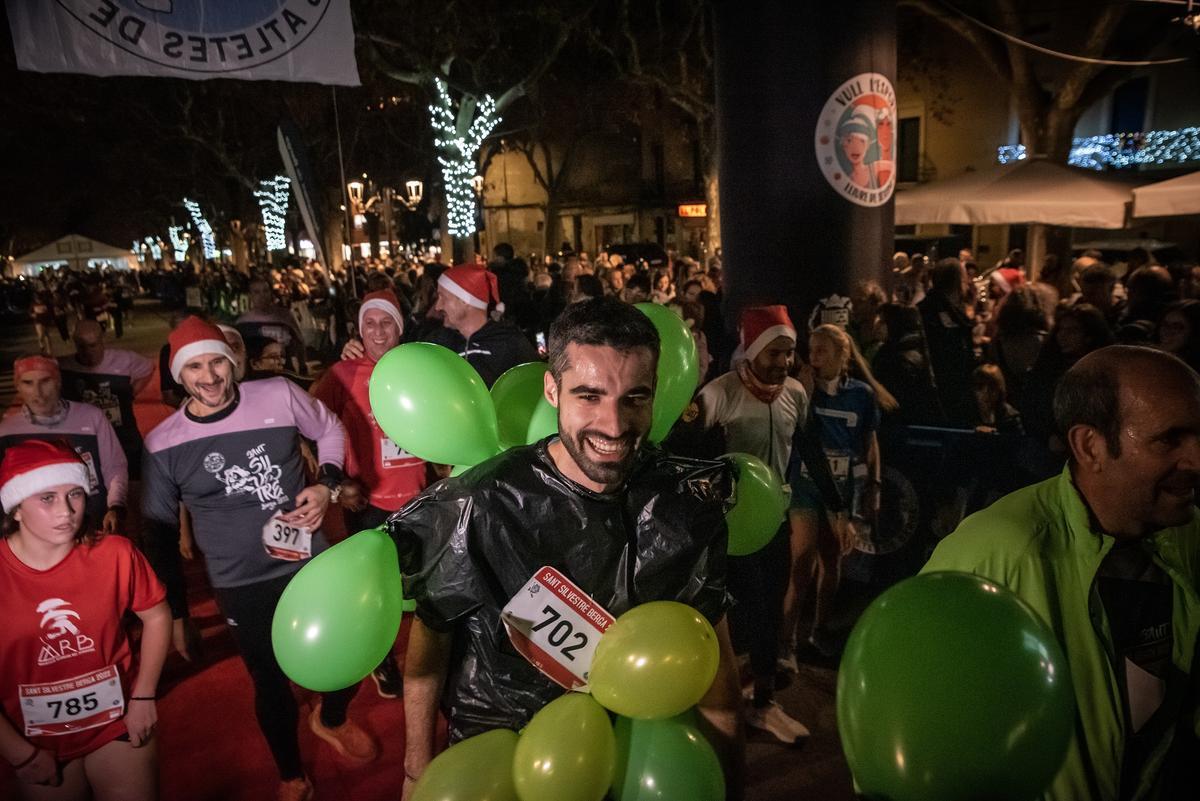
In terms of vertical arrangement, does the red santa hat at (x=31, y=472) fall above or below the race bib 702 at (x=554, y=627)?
above

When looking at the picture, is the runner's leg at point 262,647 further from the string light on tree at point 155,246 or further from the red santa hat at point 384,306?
the string light on tree at point 155,246

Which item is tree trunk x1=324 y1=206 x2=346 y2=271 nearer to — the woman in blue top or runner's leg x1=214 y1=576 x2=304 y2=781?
the woman in blue top

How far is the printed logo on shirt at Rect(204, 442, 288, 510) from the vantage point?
330 cm

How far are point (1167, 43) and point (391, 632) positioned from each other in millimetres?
22140

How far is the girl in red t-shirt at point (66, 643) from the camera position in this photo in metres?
2.56

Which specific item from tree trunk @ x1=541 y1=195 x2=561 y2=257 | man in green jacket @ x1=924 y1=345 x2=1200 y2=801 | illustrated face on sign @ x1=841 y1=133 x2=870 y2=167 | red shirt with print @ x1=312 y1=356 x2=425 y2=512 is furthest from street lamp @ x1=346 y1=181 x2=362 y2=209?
man in green jacket @ x1=924 y1=345 x2=1200 y2=801

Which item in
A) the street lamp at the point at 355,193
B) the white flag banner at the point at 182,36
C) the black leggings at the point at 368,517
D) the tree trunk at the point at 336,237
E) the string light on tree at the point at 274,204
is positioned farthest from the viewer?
the tree trunk at the point at 336,237

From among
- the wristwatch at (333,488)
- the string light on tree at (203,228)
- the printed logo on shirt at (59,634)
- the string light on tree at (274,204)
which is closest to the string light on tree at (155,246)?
the string light on tree at (203,228)

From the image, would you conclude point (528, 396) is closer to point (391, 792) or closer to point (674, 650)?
point (674, 650)

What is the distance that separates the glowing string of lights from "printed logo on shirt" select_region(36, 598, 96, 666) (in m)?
19.0

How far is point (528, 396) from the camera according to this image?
2.75 meters

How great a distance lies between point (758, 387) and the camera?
410cm

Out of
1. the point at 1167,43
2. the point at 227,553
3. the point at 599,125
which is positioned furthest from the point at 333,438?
the point at 599,125

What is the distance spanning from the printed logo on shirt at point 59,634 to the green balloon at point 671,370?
6.77ft
